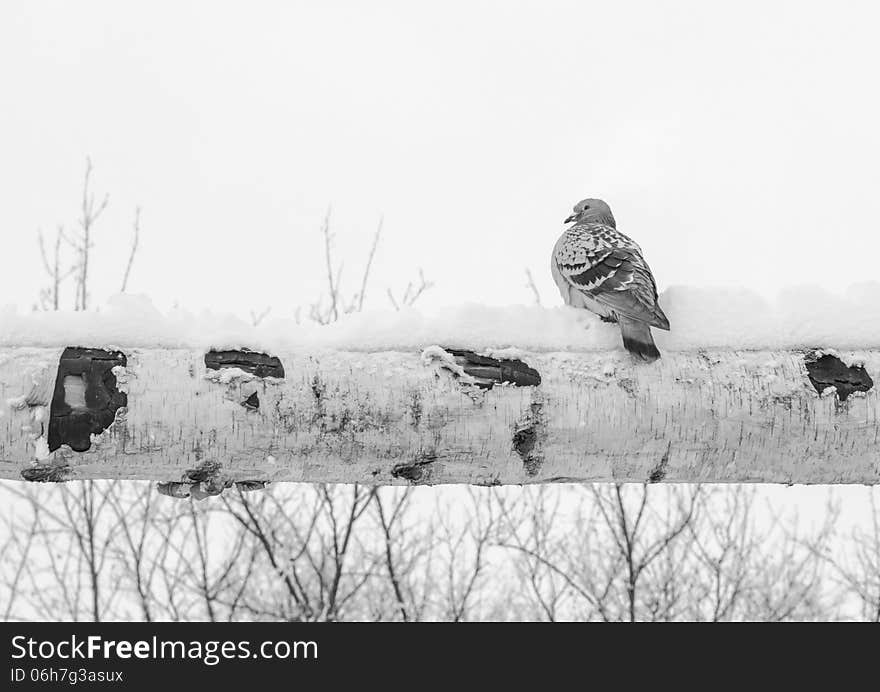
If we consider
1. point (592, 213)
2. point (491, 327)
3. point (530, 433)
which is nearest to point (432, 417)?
point (530, 433)

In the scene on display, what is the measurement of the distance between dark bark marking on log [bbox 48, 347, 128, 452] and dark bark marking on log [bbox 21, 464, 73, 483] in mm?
68

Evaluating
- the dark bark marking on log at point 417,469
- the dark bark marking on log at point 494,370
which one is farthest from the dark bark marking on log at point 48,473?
the dark bark marking on log at point 494,370

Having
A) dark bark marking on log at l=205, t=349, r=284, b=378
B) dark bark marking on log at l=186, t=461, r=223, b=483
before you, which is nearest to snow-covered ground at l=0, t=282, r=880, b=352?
dark bark marking on log at l=205, t=349, r=284, b=378

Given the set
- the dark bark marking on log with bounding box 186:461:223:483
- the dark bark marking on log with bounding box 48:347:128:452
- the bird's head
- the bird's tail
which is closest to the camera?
the dark bark marking on log with bounding box 48:347:128:452

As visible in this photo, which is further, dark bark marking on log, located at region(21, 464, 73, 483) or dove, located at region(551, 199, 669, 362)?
dove, located at region(551, 199, 669, 362)

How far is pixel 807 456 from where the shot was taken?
2.41m

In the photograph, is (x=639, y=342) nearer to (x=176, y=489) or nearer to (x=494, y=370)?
(x=494, y=370)

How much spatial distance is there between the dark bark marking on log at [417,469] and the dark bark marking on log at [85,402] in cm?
72

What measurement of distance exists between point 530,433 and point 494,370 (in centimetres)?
20

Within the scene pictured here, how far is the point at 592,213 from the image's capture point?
17.7ft

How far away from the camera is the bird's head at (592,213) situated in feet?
17.6

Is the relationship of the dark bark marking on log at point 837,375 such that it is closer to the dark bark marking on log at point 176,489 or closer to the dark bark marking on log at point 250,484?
the dark bark marking on log at point 250,484

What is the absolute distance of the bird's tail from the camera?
2.55 metres

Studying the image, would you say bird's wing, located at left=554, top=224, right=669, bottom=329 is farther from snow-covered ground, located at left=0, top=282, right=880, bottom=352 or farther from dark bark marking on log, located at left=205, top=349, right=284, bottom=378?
dark bark marking on log, located at left=205, top=349, right=284, bottom=378
